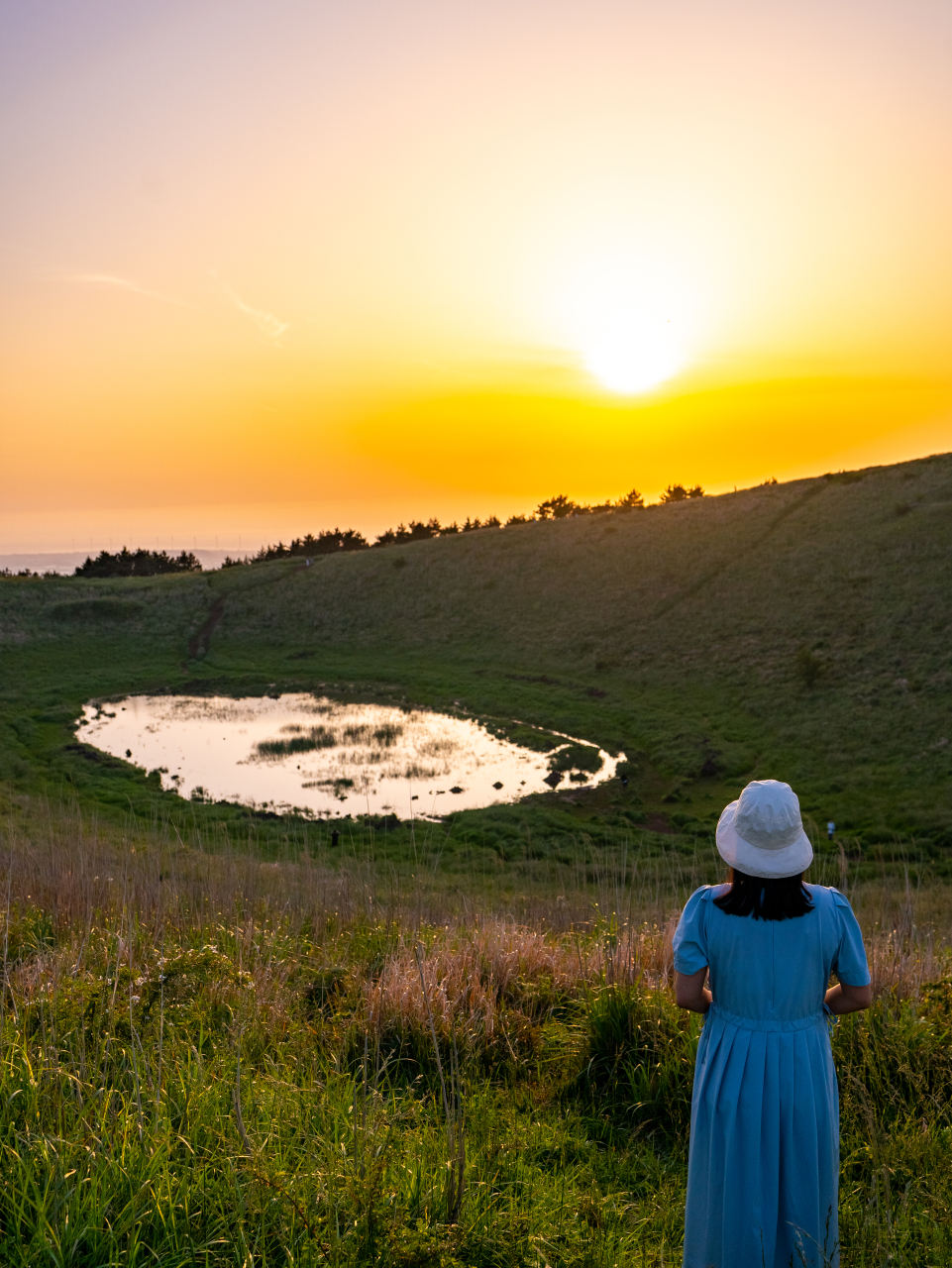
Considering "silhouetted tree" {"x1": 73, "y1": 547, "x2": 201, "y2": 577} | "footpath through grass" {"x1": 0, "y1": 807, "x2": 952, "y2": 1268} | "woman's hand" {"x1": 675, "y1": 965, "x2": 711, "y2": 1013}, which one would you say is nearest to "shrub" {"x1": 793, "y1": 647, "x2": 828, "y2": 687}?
"footpath through grass" {"x1": 0, "y1": 807, "x2": 952, "y2": 1268}

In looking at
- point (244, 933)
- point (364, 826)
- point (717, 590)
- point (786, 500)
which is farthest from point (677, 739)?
point (786, 500)

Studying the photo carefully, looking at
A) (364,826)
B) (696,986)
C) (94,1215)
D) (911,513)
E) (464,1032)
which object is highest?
(911,513)

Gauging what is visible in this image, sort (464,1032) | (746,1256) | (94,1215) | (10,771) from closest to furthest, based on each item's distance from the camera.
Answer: (94,1215) < (746,1256) < (464,1032) < (10,771)

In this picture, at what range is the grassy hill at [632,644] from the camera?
971 inches

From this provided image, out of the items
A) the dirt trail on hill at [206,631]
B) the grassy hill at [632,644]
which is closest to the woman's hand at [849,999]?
the grassy hill at [632,644]

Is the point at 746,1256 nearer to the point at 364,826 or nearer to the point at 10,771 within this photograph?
the point at 364,826

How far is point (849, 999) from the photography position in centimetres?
312

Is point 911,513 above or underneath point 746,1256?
above

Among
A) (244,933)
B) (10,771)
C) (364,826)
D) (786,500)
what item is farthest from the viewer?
(786,500)

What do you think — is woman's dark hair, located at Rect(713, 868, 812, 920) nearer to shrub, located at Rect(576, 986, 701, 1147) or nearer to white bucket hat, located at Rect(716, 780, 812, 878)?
white bucket hat, located at Rect(716, 780, 812, 878)

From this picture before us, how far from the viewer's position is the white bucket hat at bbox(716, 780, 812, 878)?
2.95 metres

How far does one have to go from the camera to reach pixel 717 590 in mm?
45469

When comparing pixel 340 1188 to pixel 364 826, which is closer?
pixel 340 1188

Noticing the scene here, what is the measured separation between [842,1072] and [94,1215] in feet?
12.9
